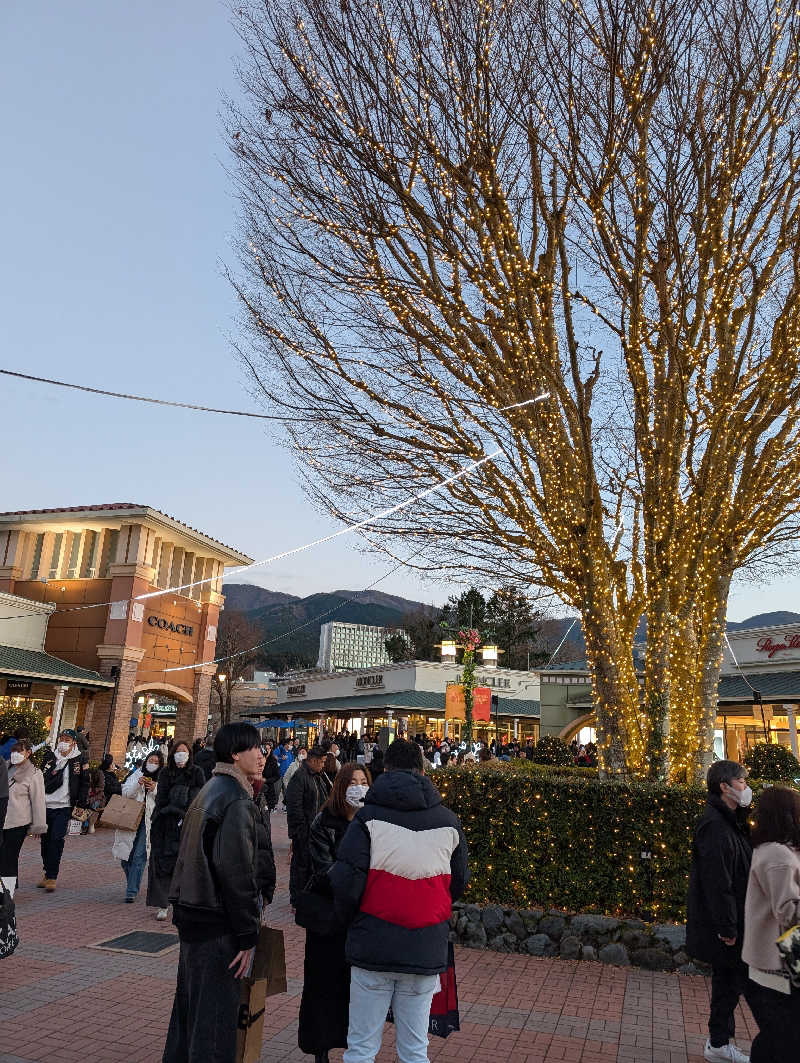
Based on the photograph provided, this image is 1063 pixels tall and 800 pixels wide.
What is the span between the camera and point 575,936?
691cm

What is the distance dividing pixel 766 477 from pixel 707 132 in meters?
4.08

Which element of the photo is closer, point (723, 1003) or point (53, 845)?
point (723, 1003)

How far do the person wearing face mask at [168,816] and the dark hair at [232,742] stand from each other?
153 inches

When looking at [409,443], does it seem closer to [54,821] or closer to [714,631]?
[714,631]

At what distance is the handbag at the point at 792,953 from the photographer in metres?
2.96

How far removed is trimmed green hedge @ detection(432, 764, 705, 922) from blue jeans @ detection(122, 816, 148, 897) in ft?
11.8

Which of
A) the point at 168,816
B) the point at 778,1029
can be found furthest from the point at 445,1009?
the point at 168,816

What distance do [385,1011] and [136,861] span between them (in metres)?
6.13

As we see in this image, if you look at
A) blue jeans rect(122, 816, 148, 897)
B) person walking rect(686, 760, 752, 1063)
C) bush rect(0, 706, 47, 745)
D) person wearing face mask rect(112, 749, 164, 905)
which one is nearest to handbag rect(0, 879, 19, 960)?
person wearing face mask rect(112, 749, 164, 905)

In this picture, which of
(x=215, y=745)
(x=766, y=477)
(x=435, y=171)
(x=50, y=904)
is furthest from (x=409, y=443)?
(x=50, y=904)

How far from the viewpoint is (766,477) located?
30.9ft

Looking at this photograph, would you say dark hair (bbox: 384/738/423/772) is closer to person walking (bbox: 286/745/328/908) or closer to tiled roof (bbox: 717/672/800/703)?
person walking (bbox: 286/745/328/908)

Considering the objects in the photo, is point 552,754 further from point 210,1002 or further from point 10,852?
point 210,1002

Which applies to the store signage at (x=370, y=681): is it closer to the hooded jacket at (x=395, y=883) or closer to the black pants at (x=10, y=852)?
the black pants at (x=10, y=852)
